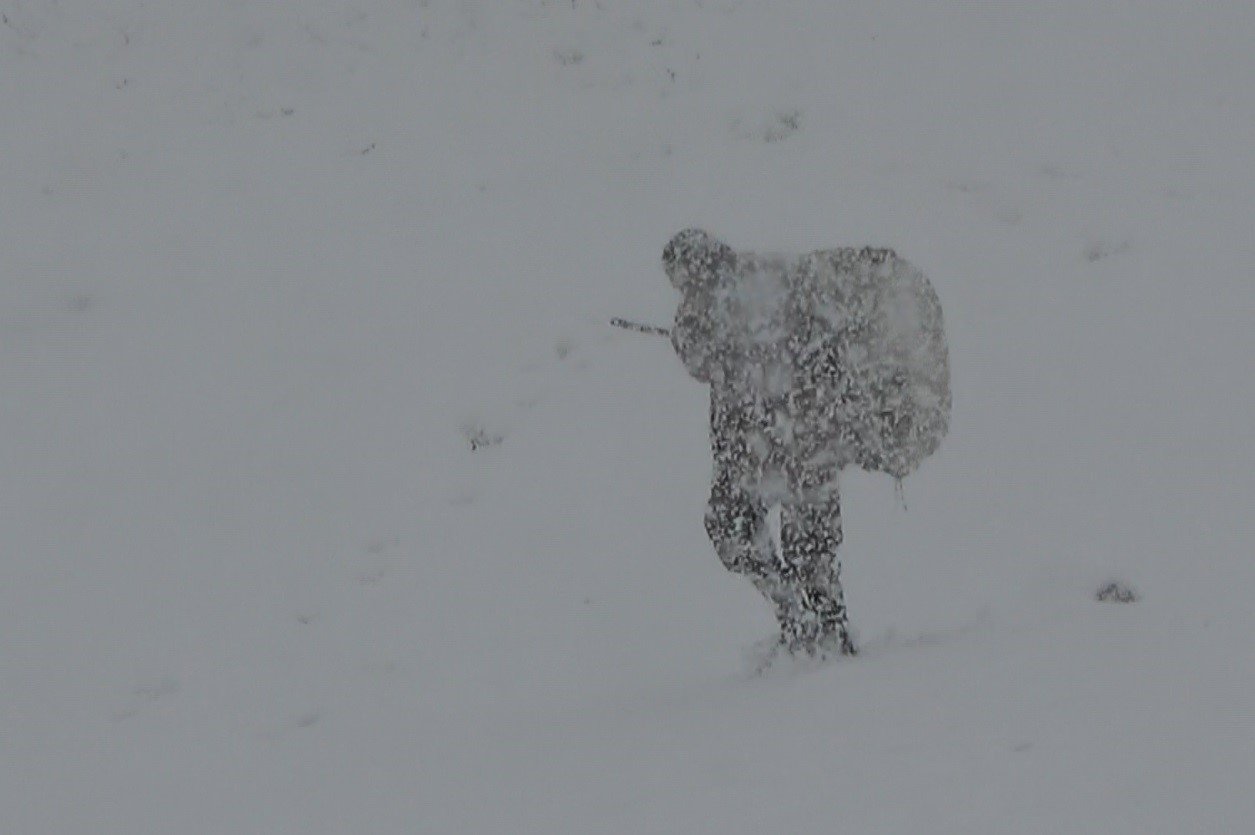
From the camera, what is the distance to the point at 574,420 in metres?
6.34

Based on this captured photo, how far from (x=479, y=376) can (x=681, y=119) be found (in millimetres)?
2447

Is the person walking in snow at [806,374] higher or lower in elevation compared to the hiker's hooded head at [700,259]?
lower

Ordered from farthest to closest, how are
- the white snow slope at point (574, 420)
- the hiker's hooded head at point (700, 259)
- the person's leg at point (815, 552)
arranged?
1. the person's leg at point (815, 552)
2. the hiker's hooded head at point (700, 259)
3. the white snow slope at point (574, 420)

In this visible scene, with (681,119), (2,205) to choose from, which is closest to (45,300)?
(2,205)

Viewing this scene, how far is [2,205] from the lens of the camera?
25.9 ft

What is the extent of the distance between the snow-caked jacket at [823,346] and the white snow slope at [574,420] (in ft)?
2.82

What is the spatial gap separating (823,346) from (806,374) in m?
0.11

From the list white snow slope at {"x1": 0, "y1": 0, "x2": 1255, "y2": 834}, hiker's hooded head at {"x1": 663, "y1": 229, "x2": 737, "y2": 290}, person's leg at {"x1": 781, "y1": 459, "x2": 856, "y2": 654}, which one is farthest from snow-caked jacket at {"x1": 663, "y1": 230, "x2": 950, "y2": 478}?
white snow slope at {"x1": 0, "y1": 0, "x2": 1255, "y2": 834}

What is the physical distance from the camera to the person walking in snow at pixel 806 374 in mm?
4281

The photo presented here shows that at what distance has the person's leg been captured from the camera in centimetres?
451

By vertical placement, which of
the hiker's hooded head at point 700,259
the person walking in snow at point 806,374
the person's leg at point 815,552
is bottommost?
the person's leg at point 815,552

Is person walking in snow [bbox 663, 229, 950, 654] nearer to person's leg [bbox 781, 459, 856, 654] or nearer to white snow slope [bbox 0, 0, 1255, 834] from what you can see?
person's leg [bbox 781, 459, 856, 654]

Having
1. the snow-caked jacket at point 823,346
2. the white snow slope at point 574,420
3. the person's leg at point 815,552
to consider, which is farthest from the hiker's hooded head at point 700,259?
the white snow slope at point 574,420

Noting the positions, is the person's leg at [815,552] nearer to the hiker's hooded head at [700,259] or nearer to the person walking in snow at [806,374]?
the person walking in snow at [806,374]
